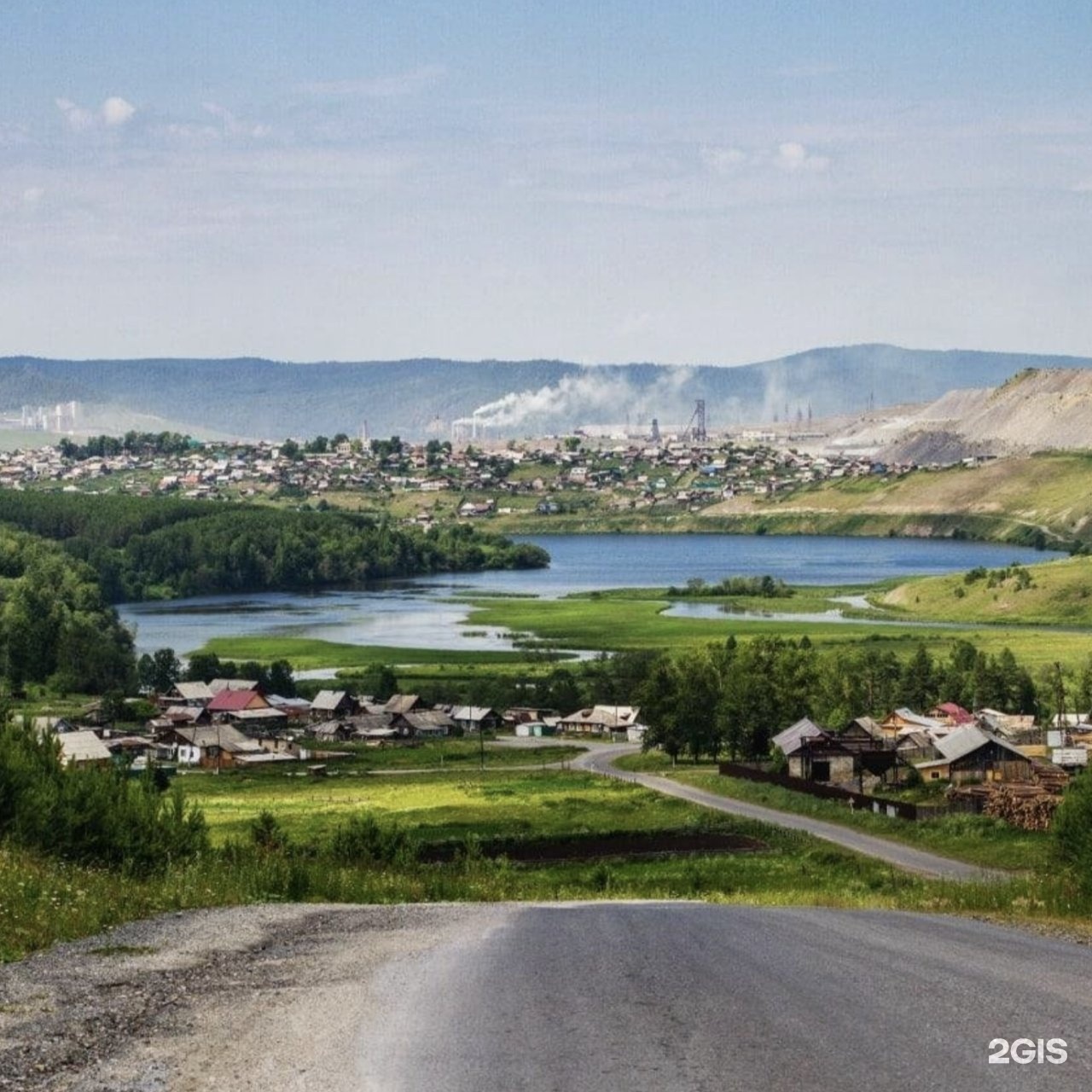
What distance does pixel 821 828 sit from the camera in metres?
53.5

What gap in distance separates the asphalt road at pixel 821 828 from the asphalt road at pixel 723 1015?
65.1 feet

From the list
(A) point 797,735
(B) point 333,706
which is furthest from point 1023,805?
(B) point 333,706

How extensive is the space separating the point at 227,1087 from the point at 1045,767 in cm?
5999

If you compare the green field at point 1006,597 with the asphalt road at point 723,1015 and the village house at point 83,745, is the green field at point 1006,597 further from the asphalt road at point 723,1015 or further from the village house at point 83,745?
the asphalt road at point 723,1015

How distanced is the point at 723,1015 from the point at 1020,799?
46.5 m

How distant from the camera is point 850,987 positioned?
9898 mm

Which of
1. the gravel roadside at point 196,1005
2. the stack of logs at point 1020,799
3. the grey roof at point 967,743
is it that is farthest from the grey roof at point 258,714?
the gravel roadside at point 196,1005

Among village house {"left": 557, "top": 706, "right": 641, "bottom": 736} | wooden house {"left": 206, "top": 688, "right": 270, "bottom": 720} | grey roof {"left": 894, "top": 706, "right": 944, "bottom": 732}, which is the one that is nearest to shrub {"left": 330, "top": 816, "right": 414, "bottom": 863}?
grey roof {"left": 894, "top": 706, "right": 944, "bottom": 732}

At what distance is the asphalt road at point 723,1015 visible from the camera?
25.0ft

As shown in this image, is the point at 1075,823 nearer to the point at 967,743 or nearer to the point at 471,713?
the point at 967,743

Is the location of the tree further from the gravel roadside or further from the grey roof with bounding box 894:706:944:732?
the gravel roadside

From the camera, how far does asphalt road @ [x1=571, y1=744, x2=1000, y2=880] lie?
42906mm

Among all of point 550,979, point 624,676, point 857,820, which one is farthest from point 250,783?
point 550,979

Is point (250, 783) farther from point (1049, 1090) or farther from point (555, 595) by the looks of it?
point (555, 595)
